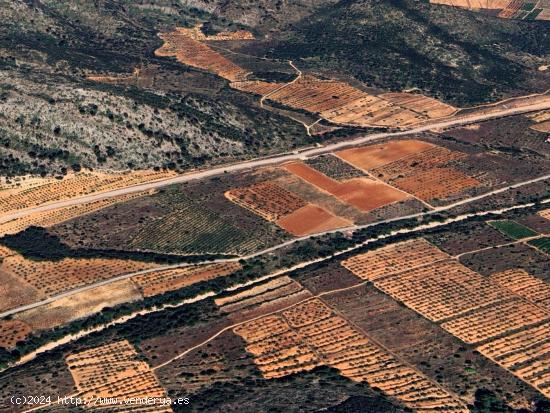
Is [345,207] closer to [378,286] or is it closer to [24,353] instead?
[378,286]

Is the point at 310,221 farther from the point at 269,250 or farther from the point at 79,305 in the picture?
the point at 79,305

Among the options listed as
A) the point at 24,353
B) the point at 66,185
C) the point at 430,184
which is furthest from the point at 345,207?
the point at 24,353

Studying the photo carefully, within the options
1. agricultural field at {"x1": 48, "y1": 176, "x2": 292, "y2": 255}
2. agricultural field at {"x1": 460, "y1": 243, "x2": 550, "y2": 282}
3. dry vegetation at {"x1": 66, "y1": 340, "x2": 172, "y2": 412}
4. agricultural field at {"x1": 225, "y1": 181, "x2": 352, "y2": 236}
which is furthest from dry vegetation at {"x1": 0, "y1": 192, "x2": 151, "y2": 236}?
agricultural field at {"x1": 460, "y1": 243, "x2": 550, "y2": 282}

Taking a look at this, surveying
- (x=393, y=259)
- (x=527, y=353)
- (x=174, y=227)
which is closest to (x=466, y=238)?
(x=393, y=259)

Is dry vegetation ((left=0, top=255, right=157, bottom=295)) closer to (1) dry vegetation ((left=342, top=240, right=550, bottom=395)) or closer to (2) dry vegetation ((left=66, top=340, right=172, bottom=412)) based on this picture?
(2) dry vegetation ((left=66, top=340, right=172, bottom=412))

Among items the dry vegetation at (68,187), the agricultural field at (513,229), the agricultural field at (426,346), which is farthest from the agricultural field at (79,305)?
the agricultural field at (513,229)

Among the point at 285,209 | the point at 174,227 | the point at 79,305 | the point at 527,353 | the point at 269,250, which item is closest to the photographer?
the point at 527,353

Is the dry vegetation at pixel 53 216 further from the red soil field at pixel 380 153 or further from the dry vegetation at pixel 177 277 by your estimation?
the red soil field at pixel 380 153
